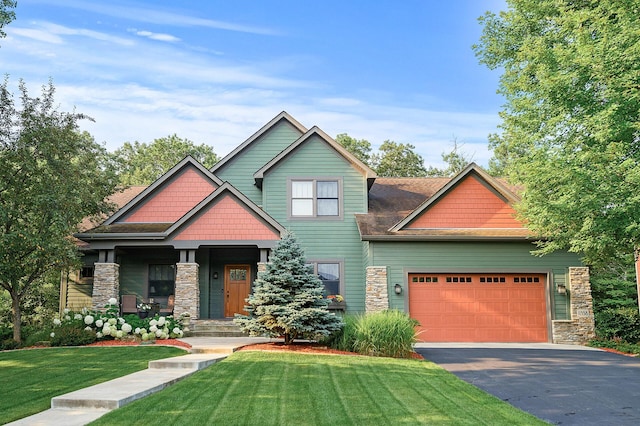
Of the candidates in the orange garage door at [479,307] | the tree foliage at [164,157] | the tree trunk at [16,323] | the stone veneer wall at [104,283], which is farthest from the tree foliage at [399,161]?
the tree trunk at [16,323]

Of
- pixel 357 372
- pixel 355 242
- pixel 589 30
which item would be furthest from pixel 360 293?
pixel 589 30

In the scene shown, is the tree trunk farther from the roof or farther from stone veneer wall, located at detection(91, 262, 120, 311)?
the roof

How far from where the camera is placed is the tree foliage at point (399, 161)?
4025 centimetres

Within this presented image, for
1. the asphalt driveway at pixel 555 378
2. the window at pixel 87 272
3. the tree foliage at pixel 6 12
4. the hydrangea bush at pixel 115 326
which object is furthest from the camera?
the window at pixel 87 272

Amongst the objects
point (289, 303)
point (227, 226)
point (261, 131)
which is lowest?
point (289, 303)

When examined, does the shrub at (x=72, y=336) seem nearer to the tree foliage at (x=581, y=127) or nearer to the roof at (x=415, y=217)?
the roof at (x=415, y=217)

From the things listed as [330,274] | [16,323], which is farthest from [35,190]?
[330,274]

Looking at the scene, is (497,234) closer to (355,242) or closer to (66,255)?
(355,242)

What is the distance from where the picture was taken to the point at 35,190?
45.6 ft

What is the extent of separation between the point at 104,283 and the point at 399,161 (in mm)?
26972

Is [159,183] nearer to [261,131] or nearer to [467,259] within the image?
[261,131]

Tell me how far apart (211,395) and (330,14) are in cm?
1397

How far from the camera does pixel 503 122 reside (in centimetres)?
1728

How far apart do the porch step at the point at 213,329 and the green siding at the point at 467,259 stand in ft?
16.0
